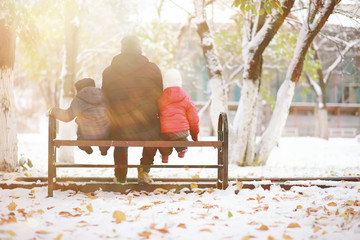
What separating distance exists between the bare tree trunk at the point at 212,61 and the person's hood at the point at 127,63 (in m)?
4.74

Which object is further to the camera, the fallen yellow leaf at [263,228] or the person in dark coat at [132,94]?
the person in dark coat at [132,94]

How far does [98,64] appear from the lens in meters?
18.7

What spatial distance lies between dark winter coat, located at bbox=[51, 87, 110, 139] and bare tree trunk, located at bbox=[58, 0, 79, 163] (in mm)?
4889

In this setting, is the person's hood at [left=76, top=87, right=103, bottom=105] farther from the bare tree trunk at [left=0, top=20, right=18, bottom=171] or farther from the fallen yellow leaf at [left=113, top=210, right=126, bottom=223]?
the bare tree trunk at [left=0, top=20, right=18, bottom=171]

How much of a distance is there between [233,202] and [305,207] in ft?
2.48

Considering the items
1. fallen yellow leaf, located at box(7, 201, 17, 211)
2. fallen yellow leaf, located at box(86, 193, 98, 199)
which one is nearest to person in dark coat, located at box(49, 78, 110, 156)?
fallen yellow leaf, located at box(86, 193, 98, 199)

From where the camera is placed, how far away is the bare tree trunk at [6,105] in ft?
21.4

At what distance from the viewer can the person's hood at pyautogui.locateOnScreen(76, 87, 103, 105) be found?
4523 millimetres

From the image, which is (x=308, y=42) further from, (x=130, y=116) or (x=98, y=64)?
(x=98, y=64)

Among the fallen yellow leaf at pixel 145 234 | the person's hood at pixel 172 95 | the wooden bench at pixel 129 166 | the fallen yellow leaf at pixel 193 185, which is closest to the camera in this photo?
the fallen yellow leaf at pixel 145 234

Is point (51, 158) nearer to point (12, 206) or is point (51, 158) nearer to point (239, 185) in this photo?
point (12, 206)

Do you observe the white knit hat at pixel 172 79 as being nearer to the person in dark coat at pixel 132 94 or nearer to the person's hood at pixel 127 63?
the person in dark coat at pixel 132 94

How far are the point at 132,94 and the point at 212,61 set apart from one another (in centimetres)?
501

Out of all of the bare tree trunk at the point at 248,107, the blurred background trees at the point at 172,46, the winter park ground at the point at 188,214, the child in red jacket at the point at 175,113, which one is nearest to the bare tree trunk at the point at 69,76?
the blurred background trees at the point at 172,46
